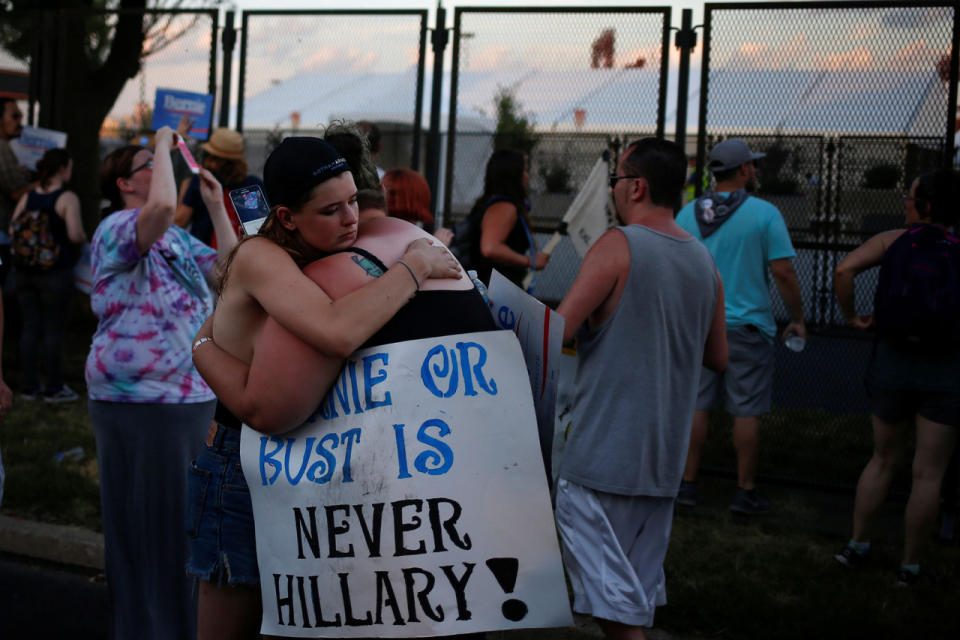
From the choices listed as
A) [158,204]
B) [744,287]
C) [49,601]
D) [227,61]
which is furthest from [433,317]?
[227,61]

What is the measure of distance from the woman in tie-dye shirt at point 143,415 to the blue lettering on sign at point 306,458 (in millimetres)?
1687

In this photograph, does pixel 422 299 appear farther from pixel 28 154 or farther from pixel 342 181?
pixel 28 154

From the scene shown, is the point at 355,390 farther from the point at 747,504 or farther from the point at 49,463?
the point at 49,463

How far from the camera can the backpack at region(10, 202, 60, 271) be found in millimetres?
8117

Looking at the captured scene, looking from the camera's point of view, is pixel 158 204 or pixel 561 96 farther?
pixel 561 96

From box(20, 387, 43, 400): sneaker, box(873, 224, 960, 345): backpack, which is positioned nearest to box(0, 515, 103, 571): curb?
→ box(20, 387, 43, 400): sneaker

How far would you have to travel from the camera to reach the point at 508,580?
2129 millimetres

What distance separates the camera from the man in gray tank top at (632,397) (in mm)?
3273

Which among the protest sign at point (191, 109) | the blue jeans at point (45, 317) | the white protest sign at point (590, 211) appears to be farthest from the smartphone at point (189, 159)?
the blue jeans at point (45, 317)

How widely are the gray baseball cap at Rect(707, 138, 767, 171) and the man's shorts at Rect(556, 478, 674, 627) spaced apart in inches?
116

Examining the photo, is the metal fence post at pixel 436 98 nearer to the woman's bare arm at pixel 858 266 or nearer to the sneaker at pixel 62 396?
the woman's bare arm at pixel 858 266

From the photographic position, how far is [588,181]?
20.6 feet

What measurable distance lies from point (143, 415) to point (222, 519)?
1431 millimetres

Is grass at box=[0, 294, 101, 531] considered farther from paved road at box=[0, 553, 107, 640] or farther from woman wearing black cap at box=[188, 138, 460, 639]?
woman wearing black cap at box=[188, 138, 460, 639]
